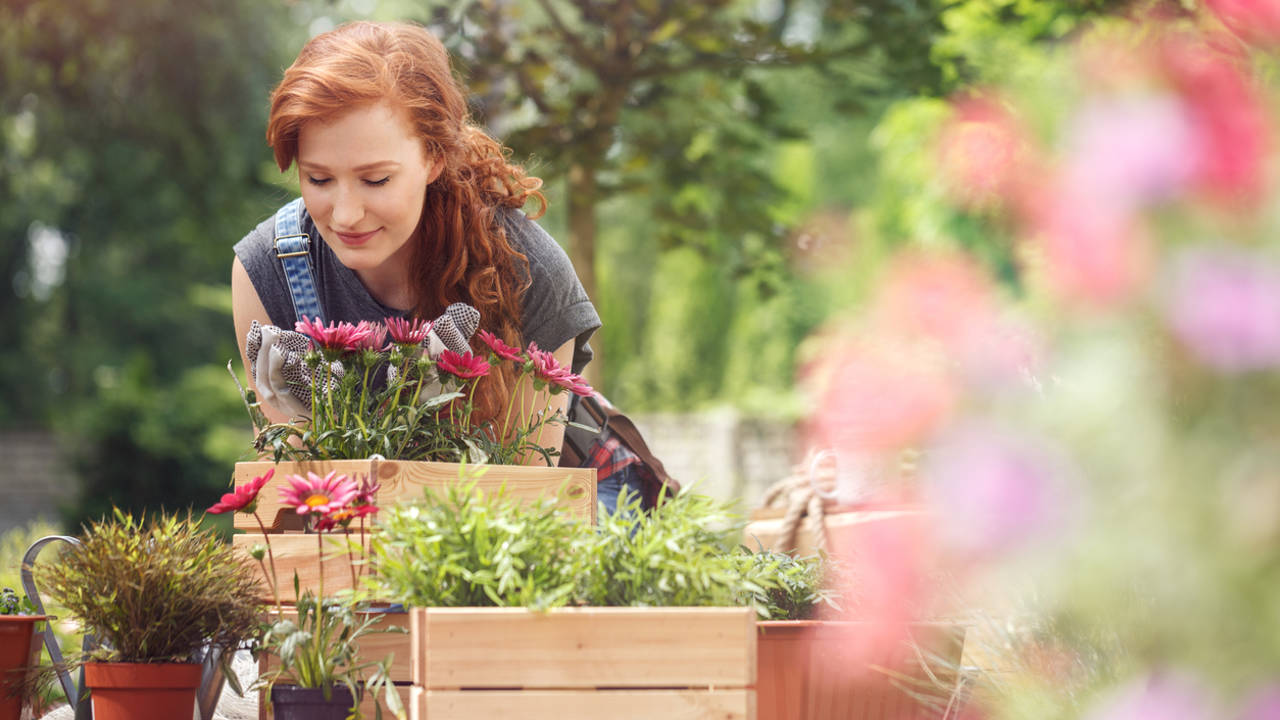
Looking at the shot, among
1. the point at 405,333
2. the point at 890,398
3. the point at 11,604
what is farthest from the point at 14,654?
the point at 890,398

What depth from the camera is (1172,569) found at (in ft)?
2.47

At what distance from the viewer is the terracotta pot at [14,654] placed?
159 cm

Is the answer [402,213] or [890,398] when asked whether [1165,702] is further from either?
[402,213]


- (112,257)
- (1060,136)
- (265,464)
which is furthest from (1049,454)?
(112,257)

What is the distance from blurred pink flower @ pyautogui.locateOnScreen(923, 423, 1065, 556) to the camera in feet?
2.61

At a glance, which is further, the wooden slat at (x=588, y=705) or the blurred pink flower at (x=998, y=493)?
the wooden slat at (x=588, y=705)

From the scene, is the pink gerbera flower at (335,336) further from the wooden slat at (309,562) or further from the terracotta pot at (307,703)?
the terracotta pot at (307,703)

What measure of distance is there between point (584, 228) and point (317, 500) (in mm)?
3495

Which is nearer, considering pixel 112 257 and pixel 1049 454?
pixel 1049 454

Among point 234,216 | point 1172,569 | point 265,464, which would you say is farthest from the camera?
point 234,216

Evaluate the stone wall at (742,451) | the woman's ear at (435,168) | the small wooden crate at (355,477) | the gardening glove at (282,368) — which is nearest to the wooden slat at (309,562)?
→ the small wooden crate at (355,477)

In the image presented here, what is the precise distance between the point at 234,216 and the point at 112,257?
3738 mm

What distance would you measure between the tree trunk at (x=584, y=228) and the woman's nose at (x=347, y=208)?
2.52 metres

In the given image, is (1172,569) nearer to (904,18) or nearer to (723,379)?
(904,18)
